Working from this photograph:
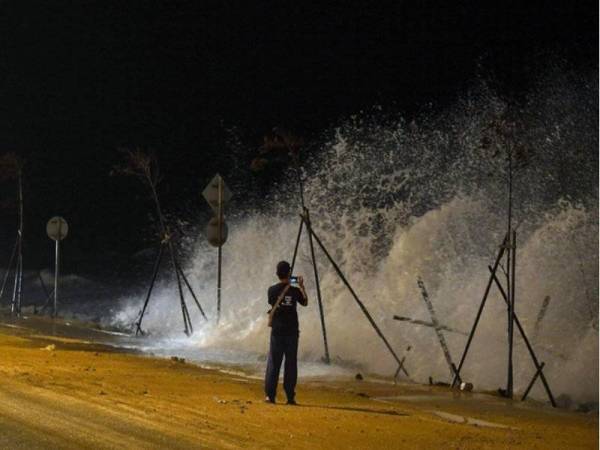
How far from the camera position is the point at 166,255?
47.4 m

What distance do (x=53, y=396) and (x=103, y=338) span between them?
1176 centimetres

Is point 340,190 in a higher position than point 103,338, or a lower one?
higher

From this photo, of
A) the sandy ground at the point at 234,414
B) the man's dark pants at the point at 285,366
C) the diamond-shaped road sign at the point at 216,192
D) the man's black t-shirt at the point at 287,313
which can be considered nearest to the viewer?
the sandy ground at the point at 234,414

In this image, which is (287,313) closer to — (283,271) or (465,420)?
(283,271)

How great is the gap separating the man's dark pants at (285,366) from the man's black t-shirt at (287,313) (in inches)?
3.0

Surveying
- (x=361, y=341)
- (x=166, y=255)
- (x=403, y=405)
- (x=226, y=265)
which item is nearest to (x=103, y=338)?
(x=226, y=265)

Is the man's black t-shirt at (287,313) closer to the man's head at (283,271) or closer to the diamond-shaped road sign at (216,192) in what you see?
the man's head at (283,271)

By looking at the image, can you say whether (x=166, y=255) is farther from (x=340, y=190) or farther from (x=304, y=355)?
(x=304, y=355)

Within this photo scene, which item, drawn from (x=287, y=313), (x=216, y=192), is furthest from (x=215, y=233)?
(x=287, y=313)

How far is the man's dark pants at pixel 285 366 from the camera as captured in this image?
10977 millimetres

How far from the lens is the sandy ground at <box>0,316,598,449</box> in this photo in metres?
8.17

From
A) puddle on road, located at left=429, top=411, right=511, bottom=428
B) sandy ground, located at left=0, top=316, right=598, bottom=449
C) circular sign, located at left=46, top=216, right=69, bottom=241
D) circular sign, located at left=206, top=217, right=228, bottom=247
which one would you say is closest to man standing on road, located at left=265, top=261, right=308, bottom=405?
sandy ground, located at left=0, top=316, right=598, bottom=449

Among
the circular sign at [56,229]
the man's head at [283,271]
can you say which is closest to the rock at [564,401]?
the man's head at [283,271]

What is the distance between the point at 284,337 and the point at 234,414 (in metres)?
1.65
